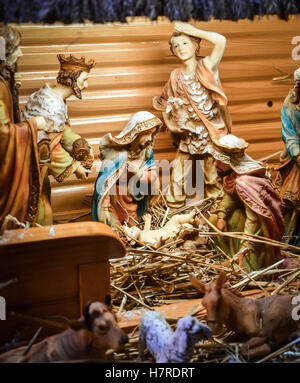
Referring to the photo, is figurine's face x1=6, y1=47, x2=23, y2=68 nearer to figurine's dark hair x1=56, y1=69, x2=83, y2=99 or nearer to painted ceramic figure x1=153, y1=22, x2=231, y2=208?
figurine's dark hair x1=56, y1=69, x2=83, y2=99

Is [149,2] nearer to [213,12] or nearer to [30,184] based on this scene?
[213,12]

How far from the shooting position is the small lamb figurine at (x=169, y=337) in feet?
6.57

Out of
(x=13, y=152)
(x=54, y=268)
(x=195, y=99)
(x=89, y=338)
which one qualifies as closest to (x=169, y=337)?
(x=89, y=338)

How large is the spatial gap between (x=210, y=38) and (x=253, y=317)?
1736 millimetres

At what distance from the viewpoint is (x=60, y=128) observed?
290 centimetres

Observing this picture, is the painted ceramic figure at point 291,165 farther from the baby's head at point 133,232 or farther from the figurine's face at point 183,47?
the baby's head at point 133,232

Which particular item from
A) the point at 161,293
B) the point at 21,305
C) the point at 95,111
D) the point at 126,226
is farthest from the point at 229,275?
the point at 95,111

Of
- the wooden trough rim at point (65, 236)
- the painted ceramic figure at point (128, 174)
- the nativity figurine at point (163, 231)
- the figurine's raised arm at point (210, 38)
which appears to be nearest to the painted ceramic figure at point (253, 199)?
the nativity figurine at point (163, 231)

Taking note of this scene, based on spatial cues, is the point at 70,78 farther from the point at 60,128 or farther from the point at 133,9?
the point at 133,9

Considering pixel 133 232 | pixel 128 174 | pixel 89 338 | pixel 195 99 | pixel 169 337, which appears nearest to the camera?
pixel 89 338

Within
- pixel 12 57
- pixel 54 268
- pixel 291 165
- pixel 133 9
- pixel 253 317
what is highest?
pixel 133 9

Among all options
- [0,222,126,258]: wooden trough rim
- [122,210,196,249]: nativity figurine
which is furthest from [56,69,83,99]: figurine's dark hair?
[0,222,126,258]: wooden trough rim

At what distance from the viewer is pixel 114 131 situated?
11.9 feet
